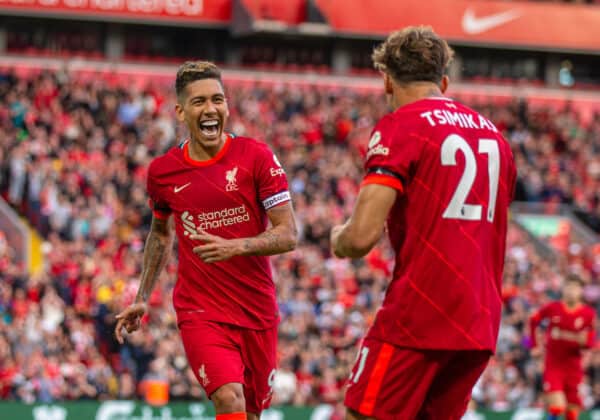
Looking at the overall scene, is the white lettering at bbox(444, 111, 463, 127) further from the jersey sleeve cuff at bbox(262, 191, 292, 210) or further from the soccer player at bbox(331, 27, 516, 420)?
the jersey sleeve cuff at bbox(262, 191, 292, 210)

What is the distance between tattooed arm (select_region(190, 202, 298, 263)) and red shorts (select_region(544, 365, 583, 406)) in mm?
8737

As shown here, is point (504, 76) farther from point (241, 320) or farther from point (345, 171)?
point (241, 320)

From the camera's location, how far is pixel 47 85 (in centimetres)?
2762

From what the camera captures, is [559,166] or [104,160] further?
[559,166]

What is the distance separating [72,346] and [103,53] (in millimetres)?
19919

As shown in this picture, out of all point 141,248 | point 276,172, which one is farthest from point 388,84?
point 141,248

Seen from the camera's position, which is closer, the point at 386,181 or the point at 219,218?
the point at 386,181

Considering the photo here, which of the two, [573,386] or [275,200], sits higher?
[275,200]

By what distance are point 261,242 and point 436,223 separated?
5.73 feet

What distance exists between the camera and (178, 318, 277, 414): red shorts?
24.6 feet

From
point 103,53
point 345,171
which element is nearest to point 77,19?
point 103,53

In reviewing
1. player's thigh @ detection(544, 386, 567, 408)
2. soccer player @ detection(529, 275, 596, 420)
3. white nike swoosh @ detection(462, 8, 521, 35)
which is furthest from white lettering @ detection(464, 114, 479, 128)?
white nike swoosh @ detection(462, 8, 521, 35)

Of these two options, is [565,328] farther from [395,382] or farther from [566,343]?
[395,382]

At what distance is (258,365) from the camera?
777 centimetres
